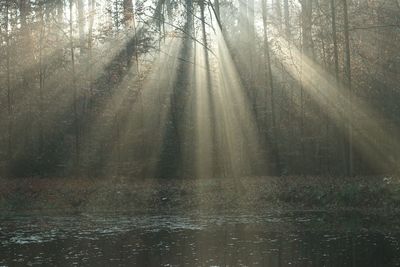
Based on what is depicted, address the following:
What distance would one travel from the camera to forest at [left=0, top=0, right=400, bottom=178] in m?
Answer: 34.3

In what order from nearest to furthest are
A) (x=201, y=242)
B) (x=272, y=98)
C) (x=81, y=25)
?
(x=201, y=242), (x=272, y=98), (x=81, y=25)

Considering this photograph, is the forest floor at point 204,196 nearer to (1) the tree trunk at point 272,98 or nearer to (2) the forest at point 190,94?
(1) the tree trunk at point 272,98

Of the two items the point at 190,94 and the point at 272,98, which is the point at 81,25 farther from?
the point at 272,98

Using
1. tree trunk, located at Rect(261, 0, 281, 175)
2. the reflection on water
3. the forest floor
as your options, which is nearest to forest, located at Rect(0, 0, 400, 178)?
tree trunk, located at Rect(261, 0, 281, 175)

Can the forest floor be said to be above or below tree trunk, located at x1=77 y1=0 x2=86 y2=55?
below

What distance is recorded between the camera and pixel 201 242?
49.2ft

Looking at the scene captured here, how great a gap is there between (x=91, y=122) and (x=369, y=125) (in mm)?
19315

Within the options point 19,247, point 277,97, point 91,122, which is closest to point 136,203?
point 19,247

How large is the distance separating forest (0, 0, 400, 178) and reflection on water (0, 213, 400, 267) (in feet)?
46.0

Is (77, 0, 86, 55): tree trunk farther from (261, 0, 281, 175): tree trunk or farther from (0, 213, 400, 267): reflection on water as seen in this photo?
(0, 213, 400, 267): reflection on water

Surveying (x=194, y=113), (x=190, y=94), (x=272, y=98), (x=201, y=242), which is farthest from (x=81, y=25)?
(x=201, y=242)

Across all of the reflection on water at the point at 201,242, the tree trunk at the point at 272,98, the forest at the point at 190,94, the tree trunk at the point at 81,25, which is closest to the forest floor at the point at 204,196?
the reflection on water at the point at 201,242

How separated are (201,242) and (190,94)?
80.8 feet

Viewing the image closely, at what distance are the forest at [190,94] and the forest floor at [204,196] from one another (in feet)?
16.3
